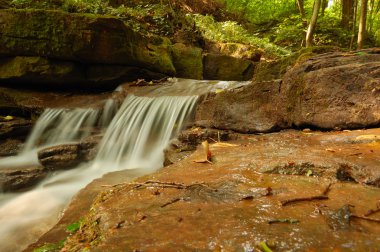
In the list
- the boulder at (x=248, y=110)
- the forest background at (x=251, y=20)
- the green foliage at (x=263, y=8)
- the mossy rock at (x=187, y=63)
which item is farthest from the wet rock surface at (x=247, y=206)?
the green foliage at (x=263, y=8)

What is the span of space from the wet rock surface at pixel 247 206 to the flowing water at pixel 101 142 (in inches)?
55.9

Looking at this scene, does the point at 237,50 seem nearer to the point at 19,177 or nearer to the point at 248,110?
the point at 248,110

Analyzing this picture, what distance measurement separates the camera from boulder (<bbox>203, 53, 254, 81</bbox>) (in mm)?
10172

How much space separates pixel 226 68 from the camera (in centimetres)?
1033

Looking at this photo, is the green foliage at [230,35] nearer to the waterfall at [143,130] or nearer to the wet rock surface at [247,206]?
the waterfall at [143,130]

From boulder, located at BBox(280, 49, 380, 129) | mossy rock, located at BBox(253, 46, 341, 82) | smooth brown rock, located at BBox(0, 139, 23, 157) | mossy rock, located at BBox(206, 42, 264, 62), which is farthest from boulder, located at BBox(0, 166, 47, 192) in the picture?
mossy rock, located at BBox(206, 42, 264, 62)

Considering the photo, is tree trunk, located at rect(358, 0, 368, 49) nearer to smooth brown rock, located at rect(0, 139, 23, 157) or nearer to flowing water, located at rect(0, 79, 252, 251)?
flowing water, located at rect(0, 79, 252, 251)

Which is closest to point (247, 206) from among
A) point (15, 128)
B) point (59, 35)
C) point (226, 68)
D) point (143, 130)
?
point (143, 130)

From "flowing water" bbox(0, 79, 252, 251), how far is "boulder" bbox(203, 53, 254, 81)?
194cm

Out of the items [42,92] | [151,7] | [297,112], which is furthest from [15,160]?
[151,7]

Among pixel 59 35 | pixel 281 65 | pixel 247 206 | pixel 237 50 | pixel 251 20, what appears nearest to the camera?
pixel 247 206

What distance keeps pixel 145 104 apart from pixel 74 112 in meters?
1.80

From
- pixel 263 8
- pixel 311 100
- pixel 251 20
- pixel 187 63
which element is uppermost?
pixel 263 8

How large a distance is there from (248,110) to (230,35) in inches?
364
